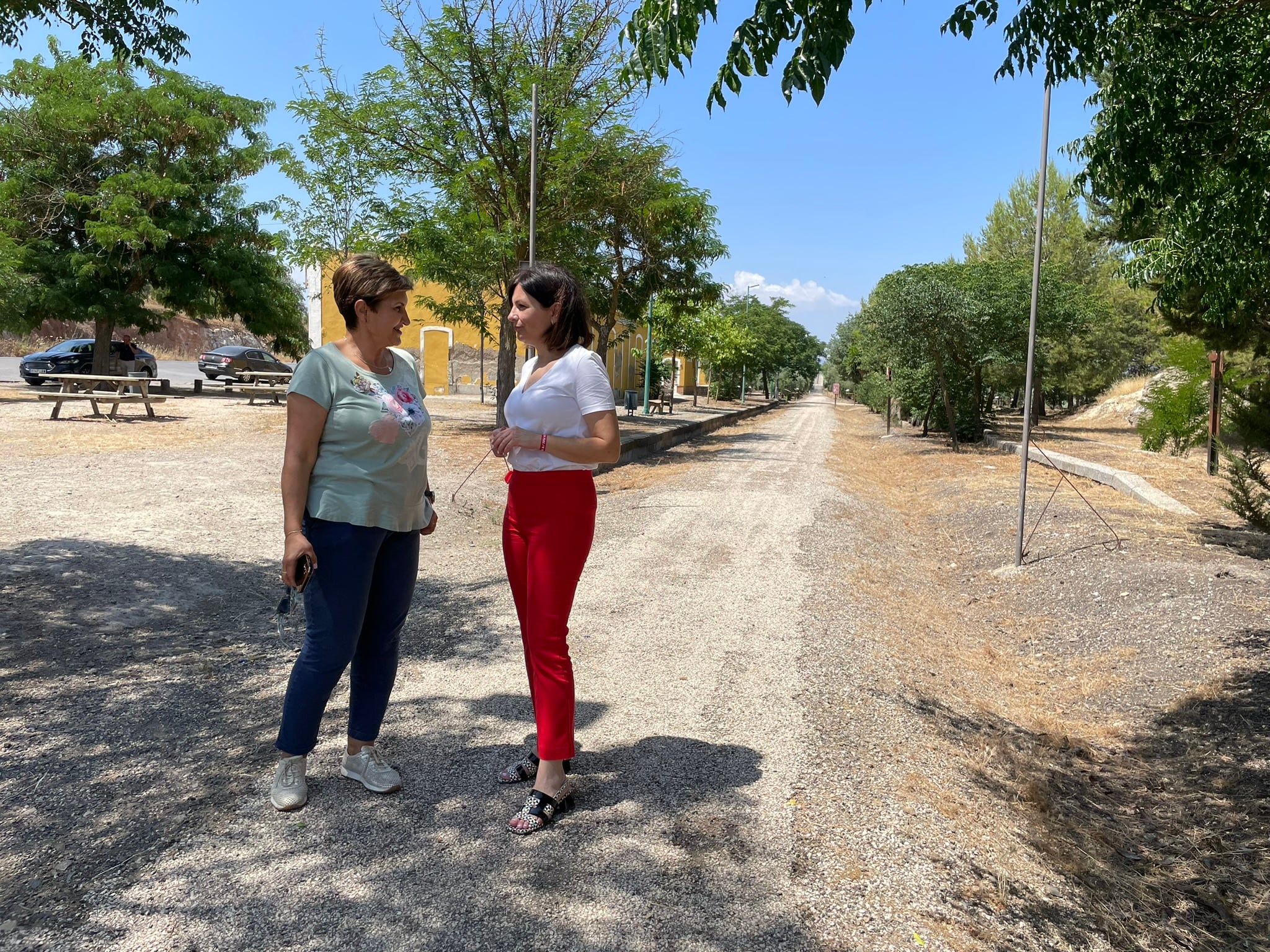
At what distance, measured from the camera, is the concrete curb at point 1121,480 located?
11518 mm

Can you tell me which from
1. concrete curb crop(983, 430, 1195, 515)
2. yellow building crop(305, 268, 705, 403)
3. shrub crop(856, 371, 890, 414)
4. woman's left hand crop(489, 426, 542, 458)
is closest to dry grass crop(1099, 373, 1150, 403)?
shrub crop(856, 371, 890, 414)

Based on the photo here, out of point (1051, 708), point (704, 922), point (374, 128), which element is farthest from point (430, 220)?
point (704, 922)

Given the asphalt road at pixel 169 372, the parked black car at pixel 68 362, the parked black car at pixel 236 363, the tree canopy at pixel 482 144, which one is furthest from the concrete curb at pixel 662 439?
the asphalt road at pixel 169 372

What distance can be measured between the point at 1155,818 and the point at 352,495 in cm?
357

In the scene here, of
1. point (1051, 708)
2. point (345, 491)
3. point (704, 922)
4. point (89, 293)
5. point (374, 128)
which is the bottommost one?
point (1051, 708)

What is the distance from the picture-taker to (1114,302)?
41.6 metres

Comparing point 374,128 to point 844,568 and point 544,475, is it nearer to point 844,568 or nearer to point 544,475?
point 844,568

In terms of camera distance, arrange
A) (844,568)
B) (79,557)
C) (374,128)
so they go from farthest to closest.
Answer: (374,128)
(844,568)
(79,557)

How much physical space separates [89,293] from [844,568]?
76.3 feet

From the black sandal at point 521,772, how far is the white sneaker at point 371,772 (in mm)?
365

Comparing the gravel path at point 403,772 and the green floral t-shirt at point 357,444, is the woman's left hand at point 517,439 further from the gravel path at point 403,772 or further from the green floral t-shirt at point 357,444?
the gravel path at point 403,772

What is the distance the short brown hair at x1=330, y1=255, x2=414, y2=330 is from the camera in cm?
286

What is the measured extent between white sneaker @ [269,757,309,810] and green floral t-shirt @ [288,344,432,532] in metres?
0.87

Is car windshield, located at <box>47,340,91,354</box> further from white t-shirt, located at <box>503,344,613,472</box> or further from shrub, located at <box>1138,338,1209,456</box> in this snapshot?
shrub, located at <box>1138,338,1209,456</box>
